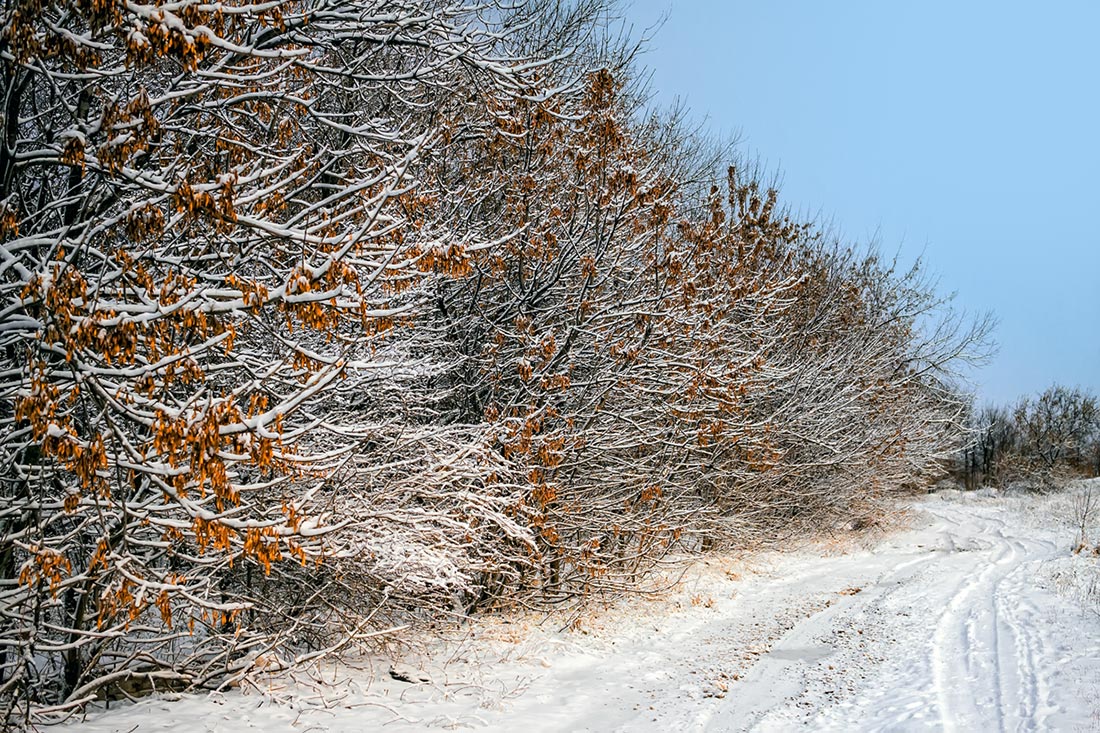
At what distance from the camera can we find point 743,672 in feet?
26.0

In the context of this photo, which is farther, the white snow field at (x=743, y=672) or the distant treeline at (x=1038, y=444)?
the distant treeline at (x=1038, y=444)

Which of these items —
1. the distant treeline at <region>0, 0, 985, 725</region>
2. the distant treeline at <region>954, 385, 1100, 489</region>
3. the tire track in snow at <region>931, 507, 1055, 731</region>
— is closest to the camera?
the distant treeline at <region>0, 0, 985, 725</region>

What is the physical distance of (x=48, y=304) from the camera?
12.2 feet

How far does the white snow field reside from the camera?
616cm

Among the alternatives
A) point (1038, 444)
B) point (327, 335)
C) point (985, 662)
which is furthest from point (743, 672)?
point (1038, 444)

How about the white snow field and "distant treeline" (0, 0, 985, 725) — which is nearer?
→ "distant treeline" (0, 0, 985, 725)

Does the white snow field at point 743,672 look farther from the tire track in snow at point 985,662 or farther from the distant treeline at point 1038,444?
the distant treeline at point 1038,444

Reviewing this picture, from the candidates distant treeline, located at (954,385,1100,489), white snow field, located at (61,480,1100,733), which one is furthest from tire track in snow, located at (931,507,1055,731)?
distant treeline, located at (954,385,1100,489)

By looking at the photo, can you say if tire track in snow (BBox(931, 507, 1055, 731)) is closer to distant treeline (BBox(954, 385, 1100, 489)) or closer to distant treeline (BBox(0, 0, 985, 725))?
distant treeline (BBox(0, 0, 985, 725))

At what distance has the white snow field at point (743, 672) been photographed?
6160 mm

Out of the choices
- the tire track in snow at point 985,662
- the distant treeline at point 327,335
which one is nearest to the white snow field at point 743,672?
the tire track in snow at point 985,662

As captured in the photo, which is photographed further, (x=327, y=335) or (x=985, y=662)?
(x=985, y=662)

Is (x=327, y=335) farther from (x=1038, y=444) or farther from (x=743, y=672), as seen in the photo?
(x=1038, y=444)

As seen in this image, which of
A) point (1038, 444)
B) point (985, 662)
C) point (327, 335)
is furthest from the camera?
point (1038, 444)
